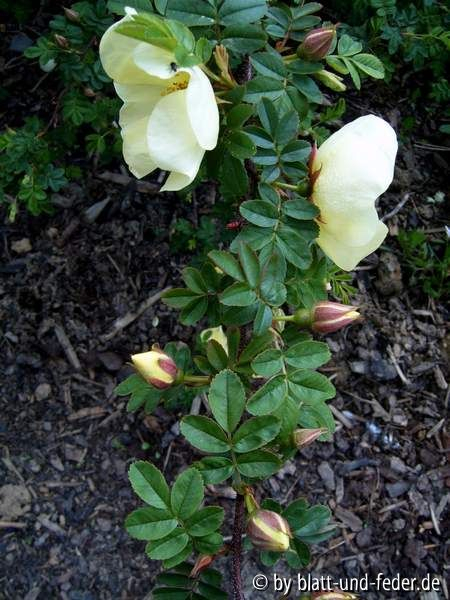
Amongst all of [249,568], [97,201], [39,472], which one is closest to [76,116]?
[97,201]

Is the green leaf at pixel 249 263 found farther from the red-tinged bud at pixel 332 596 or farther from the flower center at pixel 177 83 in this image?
the red-tinged bud at pixel 332 596

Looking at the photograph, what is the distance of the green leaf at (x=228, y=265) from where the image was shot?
101cm

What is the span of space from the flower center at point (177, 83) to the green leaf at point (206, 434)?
0.50 meters

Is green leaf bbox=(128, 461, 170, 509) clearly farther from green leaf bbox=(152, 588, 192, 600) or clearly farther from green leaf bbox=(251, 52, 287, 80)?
green leaf bbox=(251, 52, 287, 80)

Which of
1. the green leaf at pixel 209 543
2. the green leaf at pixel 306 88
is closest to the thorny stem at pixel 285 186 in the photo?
the green leaf at pixel 306 88

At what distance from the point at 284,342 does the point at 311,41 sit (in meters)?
0.49

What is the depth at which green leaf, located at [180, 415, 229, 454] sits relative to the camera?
1.02 meters

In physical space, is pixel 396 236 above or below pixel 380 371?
above

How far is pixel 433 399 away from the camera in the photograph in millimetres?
1967

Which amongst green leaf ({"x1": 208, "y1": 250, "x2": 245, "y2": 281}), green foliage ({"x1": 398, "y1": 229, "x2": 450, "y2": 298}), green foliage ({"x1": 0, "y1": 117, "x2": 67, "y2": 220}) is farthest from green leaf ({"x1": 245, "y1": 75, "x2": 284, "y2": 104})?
green foliage ({"x1": 398, "y1": 229, "x2": 450, "y2": 298})

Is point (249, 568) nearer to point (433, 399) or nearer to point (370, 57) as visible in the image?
point (433, 399)

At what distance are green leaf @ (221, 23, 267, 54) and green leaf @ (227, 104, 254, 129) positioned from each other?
118 mm

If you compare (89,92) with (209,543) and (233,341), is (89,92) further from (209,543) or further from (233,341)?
(209,543)

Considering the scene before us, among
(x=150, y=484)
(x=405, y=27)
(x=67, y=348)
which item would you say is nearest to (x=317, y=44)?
(x=150, y=484)
